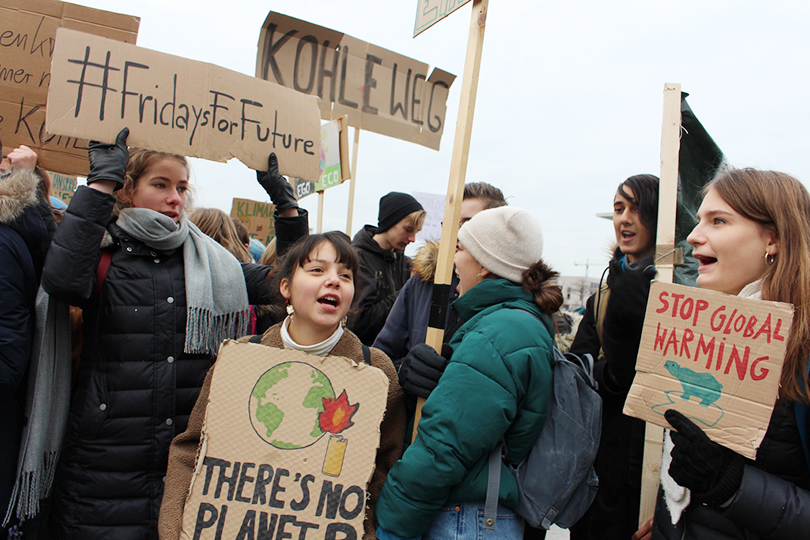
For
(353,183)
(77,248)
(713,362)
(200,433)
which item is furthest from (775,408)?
(353,183)

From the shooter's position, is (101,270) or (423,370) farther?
(101,270)

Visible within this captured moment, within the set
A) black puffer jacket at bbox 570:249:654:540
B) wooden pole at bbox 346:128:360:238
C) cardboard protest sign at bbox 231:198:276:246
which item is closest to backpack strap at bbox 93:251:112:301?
black puffer jacket at bbox 570:249:654:540

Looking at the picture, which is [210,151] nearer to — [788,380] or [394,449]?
[394,449]

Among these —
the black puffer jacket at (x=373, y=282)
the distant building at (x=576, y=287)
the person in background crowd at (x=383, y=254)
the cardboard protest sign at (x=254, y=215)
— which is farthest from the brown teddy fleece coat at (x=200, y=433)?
the distant building at (x=576, y=287)

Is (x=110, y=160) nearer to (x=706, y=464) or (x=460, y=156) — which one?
(x=460, y=156)

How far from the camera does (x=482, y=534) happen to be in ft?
4.83

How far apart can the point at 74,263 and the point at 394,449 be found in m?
1.29

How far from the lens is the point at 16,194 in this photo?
6.11 feet

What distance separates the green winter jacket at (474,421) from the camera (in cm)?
139

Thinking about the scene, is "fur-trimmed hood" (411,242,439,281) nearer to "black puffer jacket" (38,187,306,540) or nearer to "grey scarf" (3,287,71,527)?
"black puffer jacket" (38,187,306,540)

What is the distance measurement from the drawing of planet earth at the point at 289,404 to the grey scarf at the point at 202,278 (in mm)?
535

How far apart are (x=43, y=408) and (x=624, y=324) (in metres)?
2.39

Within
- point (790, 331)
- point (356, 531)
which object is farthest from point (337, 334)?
point (790, 331)

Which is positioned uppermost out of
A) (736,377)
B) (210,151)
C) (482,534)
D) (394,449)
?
(210,151)
